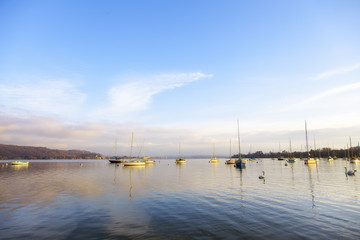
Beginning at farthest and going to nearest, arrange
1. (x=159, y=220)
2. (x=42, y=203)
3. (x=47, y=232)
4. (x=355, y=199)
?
(x=355, y=199), (x=42, y=203), (x=159, y=220), (x=47, y=232)

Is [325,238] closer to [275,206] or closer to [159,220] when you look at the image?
[275,206]

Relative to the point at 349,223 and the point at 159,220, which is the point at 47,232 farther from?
the point at 349,223

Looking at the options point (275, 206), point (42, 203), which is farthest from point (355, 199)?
point (42, 203)

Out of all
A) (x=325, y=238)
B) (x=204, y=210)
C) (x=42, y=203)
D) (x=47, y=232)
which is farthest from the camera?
Result: (x=42, y=203)

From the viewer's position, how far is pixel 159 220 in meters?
15.1

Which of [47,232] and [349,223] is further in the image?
[349,223]

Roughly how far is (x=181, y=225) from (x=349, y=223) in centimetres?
1205

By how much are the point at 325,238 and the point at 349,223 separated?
4550 mm

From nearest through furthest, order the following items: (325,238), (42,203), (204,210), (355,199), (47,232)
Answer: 1. (325,238)
2. (47,232)
3. (204,210)
4. (42,203)
5. (355,199)

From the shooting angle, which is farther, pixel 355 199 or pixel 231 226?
pixel 355 199

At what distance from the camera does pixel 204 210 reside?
17859mm

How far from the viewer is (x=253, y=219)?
594 inches

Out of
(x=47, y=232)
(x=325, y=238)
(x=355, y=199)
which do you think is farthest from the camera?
(x=355, y=199)

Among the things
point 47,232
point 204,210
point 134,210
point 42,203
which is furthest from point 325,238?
point 42,203
